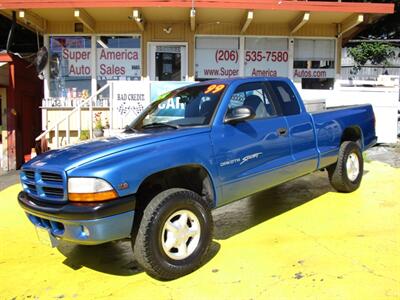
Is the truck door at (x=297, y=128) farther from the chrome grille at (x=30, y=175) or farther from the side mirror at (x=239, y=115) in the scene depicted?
the chrome grille at (x=30, y=175)

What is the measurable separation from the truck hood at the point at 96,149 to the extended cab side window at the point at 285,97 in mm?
1449

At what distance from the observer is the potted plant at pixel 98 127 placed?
989cm

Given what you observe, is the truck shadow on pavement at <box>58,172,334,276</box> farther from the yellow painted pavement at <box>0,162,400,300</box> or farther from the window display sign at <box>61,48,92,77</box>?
the window display sign at <box>61,48,92,77</box>

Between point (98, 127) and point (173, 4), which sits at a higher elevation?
point (173, 4)

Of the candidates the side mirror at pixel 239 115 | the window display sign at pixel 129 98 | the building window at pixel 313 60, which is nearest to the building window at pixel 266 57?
the building window at pixel 313 60

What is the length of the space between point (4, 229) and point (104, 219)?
303cm

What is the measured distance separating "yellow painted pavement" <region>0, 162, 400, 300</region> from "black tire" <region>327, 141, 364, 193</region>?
0.30m

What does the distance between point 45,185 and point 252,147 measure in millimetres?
2073

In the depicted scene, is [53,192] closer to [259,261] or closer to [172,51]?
[259,261]

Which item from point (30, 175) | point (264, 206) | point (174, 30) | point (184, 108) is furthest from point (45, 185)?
point (174, 30)

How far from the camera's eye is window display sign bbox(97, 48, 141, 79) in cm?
1166

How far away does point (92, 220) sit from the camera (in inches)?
138

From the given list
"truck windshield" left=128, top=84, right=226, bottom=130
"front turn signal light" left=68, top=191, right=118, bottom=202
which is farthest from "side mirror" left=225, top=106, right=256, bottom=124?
"front turn signal light" left=68, top=191, right=118, bottom=202

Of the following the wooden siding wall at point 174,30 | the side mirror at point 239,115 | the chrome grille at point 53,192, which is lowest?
the chrome grille at point 53,192
